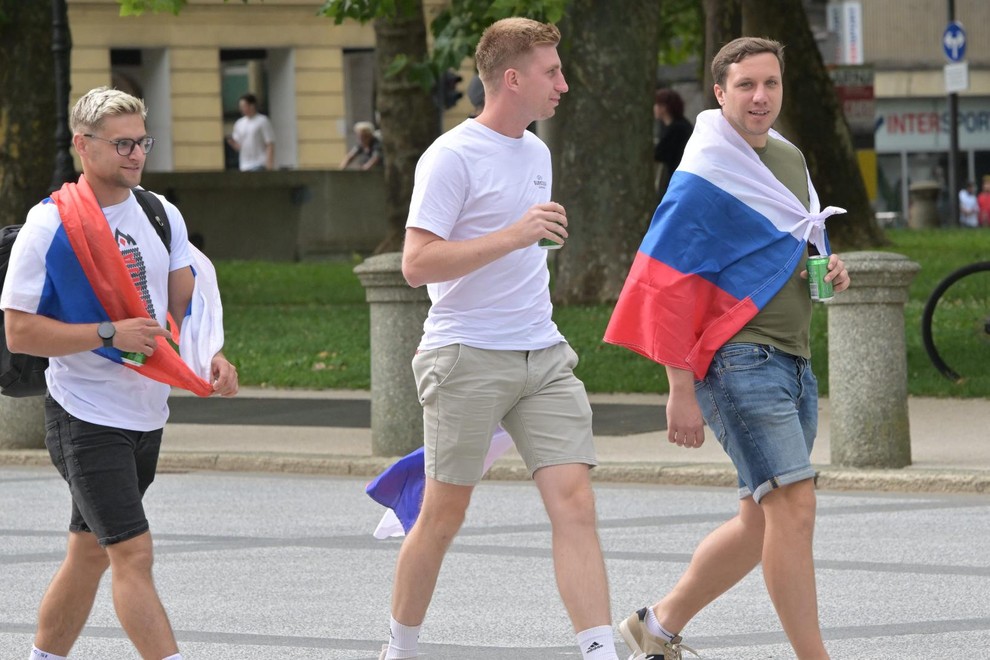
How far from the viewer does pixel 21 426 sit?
12.9m

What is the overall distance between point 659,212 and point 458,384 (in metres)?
0.73

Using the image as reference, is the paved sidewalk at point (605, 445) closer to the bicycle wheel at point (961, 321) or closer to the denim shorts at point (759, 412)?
the bicycle wheel at point (961, 321)

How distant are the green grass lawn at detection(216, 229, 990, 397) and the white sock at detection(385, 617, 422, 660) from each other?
8699mm

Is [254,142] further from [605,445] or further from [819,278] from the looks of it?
[819,278]

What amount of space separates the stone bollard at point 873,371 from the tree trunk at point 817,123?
48.1ft

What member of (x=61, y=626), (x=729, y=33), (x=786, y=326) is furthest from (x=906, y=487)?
(x=729, y=33)

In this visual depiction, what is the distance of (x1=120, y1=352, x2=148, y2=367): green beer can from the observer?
17.4ft

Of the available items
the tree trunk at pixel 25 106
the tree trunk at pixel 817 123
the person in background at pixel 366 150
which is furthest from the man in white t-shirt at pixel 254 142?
the tree trunk at pixel 25 106

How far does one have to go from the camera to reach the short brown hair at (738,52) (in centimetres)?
559

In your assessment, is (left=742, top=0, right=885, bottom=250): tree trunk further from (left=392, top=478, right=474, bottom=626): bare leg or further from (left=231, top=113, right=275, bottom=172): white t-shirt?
(left=392, top=478, right=474, bottom=626): bare leg

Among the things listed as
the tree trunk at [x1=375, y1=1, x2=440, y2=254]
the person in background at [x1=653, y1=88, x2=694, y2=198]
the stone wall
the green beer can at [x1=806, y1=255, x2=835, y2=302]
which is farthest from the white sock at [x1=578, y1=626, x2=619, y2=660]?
the stone wall

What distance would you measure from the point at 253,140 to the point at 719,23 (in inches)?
430

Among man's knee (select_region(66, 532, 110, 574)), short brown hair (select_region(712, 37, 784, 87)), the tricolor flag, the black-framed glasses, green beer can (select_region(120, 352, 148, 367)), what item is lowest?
man's knee (select_region(66, 532, 110, 574))

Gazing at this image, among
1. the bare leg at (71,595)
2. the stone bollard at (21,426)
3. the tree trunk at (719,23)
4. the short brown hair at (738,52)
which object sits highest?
the tree trunk at (719,23)
